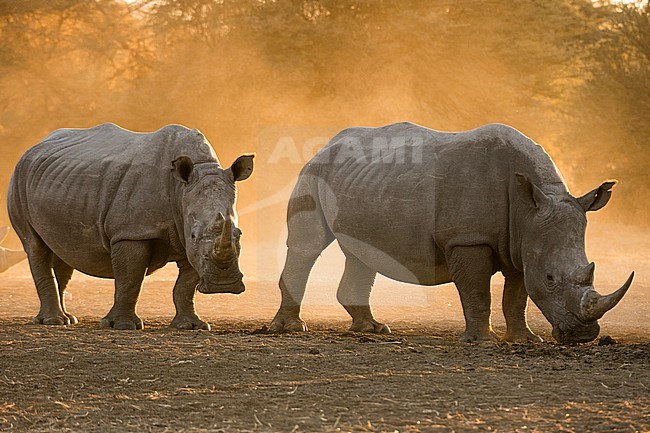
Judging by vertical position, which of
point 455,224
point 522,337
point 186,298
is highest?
point 455,224

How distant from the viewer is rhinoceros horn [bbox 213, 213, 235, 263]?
27.9ft

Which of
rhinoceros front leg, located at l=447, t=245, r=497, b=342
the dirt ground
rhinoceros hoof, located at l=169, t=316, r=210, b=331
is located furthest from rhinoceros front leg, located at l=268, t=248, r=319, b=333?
rhinoceros front leg, located at l=447, t=245, r=497, b=342

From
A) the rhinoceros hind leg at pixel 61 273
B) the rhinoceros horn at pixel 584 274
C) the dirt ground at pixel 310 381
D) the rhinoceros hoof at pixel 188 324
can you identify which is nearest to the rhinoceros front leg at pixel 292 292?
the dirt ground at pixel 310 381

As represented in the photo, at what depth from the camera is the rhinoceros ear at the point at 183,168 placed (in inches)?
362

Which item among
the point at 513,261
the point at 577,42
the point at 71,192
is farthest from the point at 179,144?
the point at 577,42

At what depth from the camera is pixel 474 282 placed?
888 cm

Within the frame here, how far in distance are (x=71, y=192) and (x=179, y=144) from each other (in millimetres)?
1070

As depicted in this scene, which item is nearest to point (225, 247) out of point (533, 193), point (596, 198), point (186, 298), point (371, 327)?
point (186, 298)

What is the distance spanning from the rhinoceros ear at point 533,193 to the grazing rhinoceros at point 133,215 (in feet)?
7.00

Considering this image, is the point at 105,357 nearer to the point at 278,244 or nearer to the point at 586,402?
the point at 586,402

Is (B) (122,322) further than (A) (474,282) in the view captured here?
Yes

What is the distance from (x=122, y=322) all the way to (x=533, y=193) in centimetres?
347

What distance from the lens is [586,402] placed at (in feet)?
21.0

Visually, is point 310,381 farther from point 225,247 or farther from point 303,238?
point 303,238
